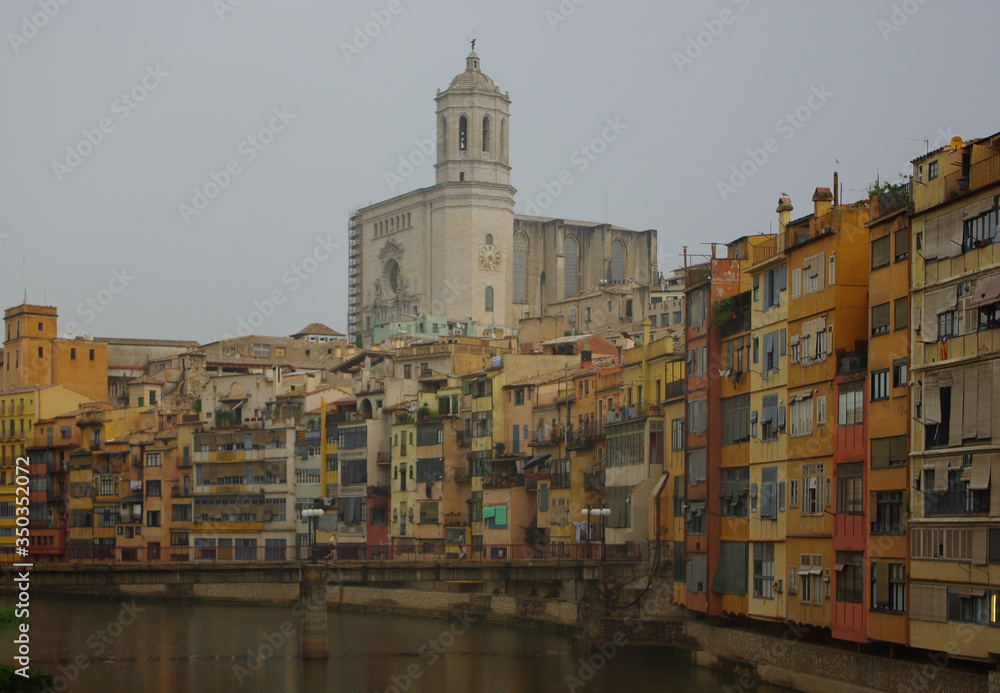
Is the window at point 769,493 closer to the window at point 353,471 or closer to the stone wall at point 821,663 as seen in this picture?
the stone wall at point 821,663

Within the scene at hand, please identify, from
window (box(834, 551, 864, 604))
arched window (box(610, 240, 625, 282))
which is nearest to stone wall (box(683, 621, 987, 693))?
window (box(834, 551, 864, 604))

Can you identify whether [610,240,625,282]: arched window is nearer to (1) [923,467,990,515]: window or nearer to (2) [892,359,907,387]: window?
(2) [892,359,907,387]: window

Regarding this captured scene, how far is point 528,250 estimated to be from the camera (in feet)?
514

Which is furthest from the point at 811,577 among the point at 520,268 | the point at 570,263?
the point at 570,263

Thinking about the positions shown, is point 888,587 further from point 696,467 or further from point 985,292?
point 696,467

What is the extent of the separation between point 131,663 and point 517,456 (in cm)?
2443

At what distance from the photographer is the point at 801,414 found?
48250 millimetres

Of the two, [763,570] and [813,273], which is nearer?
[813,273]

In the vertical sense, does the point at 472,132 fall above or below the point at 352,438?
above

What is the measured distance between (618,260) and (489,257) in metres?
18.4

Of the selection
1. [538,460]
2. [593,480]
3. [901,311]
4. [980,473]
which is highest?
[901,311]

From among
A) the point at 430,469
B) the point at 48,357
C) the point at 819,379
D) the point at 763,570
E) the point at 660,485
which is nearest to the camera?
the point at 819,379

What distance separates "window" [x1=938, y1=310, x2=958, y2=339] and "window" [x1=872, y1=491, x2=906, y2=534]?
449 centimetres

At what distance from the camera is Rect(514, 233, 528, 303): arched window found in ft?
507
